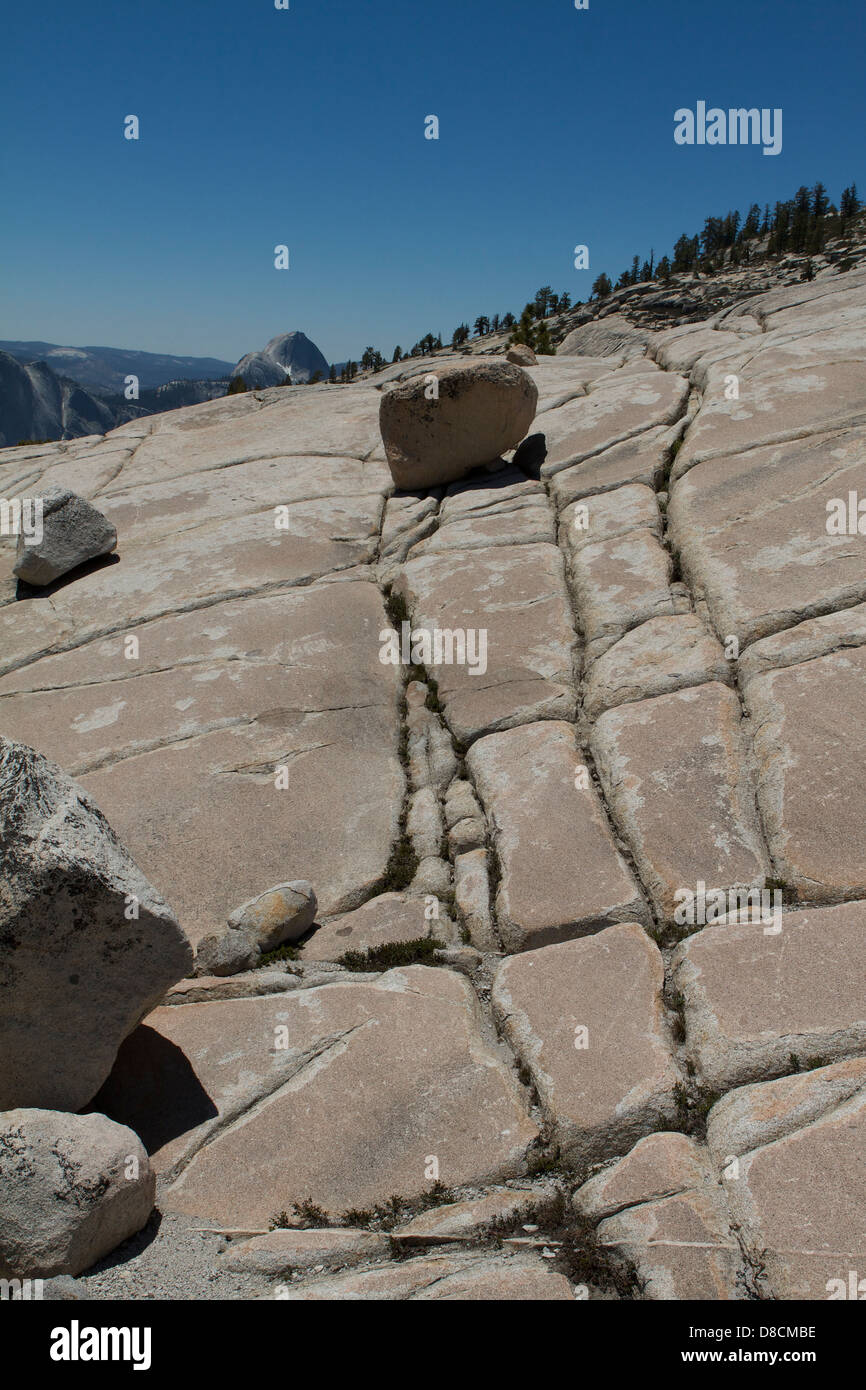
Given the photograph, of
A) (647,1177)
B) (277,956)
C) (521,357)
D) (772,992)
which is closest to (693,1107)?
(647,1177)

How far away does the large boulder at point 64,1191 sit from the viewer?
15.2ft

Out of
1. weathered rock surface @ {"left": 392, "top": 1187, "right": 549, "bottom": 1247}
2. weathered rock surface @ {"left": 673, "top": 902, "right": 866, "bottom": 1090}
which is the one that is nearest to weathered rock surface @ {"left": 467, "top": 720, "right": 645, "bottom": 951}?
weathered rock surface @ {"left": 673, "top": 902, "right": 866, "bottom": 1090}

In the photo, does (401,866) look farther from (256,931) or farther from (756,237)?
(756,237)

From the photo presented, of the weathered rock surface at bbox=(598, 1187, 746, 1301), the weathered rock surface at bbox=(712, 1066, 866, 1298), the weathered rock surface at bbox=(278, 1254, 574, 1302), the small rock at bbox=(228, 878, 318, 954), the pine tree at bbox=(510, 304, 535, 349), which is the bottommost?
the weathered rock surface at bbox=(278, 1254, 574, 1302)

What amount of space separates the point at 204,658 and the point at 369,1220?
7.10 m

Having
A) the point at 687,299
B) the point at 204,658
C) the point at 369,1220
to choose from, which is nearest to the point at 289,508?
the point at 204,658

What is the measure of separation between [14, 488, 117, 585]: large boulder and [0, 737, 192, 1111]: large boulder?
8252 mm

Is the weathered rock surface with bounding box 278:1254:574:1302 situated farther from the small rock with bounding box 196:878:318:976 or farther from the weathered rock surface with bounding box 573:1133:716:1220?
the small rock with bounding box 196:878:318:976

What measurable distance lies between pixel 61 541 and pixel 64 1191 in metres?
10.3

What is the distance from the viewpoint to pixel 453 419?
Answer: 1427 centimetres

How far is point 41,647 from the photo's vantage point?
11789 mm

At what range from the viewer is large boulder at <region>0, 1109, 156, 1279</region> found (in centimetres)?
463

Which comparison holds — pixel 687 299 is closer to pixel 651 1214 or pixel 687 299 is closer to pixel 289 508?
pixel 289 508

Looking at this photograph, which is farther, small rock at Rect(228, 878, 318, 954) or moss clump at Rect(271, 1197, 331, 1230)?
small rock at Rect(228, 878, 318, 954)
